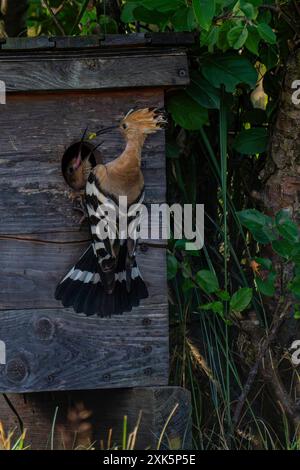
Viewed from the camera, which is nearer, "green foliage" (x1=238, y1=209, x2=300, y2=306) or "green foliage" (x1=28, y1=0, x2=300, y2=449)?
"green foliage" (x1=238, y1=209, x2=300, y2=306)

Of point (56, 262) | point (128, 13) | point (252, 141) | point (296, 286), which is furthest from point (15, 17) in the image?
point (296, 286)

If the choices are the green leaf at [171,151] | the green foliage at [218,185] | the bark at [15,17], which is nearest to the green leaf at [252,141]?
the green foliage at [218,185]

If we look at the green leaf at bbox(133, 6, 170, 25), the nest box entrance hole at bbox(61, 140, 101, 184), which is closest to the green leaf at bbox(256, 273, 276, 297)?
the nest box entrance hole at bbox(61, 140, 101, 184)

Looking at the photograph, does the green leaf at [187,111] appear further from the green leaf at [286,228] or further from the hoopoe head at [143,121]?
the green leaf at [286,228]

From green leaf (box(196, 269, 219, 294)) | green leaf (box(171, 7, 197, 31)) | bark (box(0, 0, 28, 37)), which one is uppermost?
green leaf (box(171, 7, 197, 31))

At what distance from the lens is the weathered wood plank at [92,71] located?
3.05 metres

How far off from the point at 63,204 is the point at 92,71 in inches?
17.3

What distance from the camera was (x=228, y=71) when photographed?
10.7 ft

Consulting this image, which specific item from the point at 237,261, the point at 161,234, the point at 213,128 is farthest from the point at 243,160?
the point at 161,234

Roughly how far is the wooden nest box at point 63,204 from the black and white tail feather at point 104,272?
34mm

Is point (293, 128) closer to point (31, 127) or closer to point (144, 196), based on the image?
point (144, 196)

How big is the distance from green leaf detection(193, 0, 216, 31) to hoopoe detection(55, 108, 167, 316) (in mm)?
375

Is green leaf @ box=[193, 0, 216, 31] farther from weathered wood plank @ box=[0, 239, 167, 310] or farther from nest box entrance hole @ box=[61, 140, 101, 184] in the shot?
weathered wood plank @ box=[0, 239, 167, 310]

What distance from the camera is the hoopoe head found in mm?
3055
